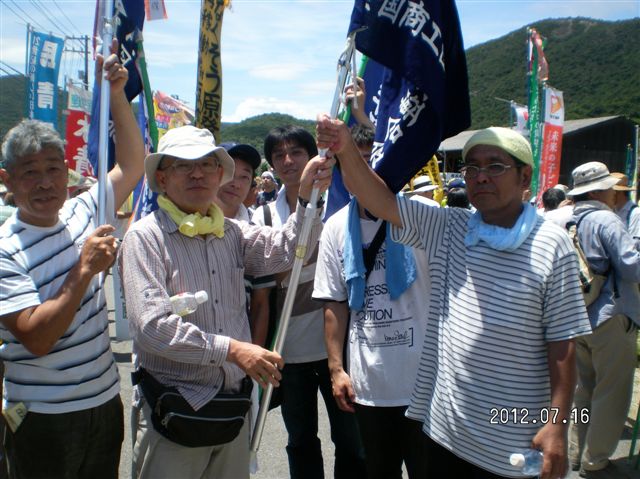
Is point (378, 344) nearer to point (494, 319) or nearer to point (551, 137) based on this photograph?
point (494, 319)

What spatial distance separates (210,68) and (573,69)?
7654 cm

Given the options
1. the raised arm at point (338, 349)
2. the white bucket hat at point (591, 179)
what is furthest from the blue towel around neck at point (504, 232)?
the white bucket hat at point (591, 179)

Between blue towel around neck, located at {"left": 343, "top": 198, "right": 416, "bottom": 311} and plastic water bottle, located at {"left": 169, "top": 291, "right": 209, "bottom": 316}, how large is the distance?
0.83 metres

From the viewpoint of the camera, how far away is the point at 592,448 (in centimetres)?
407

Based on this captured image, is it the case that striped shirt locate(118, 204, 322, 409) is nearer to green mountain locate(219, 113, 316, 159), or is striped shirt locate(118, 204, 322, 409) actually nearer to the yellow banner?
the yellow banner

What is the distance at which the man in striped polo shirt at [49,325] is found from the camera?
2080 millimetres

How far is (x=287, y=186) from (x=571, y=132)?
3868 centimetres

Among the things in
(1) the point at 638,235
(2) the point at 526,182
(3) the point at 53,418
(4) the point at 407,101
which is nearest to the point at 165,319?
(3) the point at 53,418

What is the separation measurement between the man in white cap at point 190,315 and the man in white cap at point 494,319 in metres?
0.55

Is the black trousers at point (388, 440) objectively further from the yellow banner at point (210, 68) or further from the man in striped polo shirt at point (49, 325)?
the yellow banner at point (210, 68)

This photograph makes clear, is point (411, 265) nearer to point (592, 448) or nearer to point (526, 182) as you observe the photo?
point (526, 182)

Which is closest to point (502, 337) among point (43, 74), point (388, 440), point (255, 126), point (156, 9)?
point (388, 440)

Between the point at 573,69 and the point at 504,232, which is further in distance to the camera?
the point at 573,69

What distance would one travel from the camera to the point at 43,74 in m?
12.1
